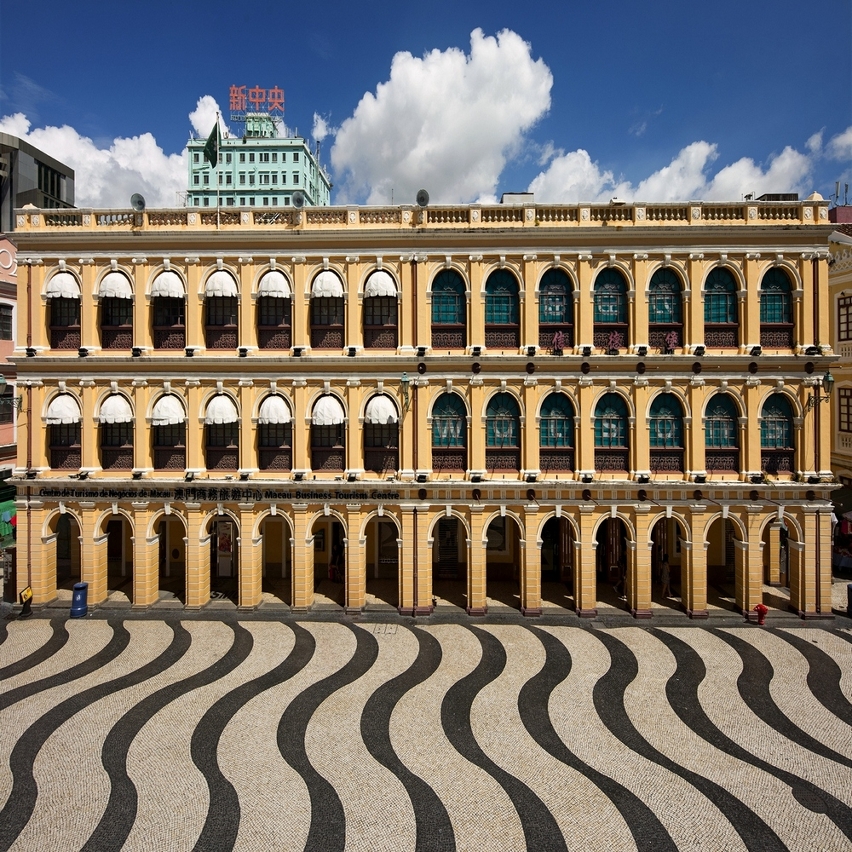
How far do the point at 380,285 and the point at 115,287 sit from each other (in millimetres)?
12444

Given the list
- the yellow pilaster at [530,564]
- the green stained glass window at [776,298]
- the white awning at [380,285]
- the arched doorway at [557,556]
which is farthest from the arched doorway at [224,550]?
the green stained glass window at [776,298]

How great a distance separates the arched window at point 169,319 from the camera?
2519cm

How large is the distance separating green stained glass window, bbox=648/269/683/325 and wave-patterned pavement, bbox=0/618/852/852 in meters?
14.1

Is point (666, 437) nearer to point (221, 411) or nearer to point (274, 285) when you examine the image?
point (274, 285)

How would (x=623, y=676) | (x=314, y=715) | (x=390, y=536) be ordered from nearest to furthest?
(x=314, y=715) → (x=623, y=676) → (x=390, y=536)

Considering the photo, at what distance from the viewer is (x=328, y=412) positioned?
24.5m

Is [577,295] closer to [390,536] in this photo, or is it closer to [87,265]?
[390,536]

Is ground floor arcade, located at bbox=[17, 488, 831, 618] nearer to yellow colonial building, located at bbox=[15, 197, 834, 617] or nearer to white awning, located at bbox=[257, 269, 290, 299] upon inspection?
yellow colonial building, located at bbox=[15, 197, 834, 617]

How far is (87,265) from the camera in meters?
25.3

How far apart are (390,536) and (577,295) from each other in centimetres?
1654

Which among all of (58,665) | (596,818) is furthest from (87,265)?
A: (596,818)

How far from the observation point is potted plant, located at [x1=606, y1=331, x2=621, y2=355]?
24.4 m

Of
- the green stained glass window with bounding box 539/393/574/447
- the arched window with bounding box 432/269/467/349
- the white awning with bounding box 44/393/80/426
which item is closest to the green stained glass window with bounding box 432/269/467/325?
the arched window with bounding box 432/269/467/349

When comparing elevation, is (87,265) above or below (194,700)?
above
